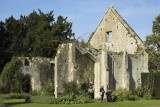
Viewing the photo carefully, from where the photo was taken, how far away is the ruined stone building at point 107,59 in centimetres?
2022

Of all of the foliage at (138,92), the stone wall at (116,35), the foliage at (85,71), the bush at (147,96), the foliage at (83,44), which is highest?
the stone wall at (116,35)

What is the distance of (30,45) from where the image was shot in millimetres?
34188

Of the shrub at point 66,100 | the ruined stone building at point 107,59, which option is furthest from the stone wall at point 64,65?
the shrub at point 66,100

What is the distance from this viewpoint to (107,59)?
75.8 ft

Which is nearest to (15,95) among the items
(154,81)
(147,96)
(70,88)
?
(70,88)

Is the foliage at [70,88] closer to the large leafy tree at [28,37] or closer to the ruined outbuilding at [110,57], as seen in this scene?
the ruined outbuilding at [110,57]

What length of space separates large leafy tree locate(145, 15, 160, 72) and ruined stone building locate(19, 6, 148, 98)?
680cm

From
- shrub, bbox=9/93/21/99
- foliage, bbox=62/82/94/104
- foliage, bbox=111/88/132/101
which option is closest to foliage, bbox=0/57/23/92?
shrub, bbox=9/93/21/99

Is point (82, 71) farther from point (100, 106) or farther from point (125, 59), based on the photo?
point (100, 106)

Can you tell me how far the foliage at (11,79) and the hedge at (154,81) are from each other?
40.8ft

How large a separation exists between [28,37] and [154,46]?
17.1 meters

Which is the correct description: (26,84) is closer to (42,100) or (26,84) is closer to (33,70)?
(33,70)

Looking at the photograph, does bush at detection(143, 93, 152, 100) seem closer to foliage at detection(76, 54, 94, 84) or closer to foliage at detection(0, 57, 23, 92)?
foliage at detection(76, 54, 94, 84)

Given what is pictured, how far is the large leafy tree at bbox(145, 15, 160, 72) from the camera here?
33.2m
